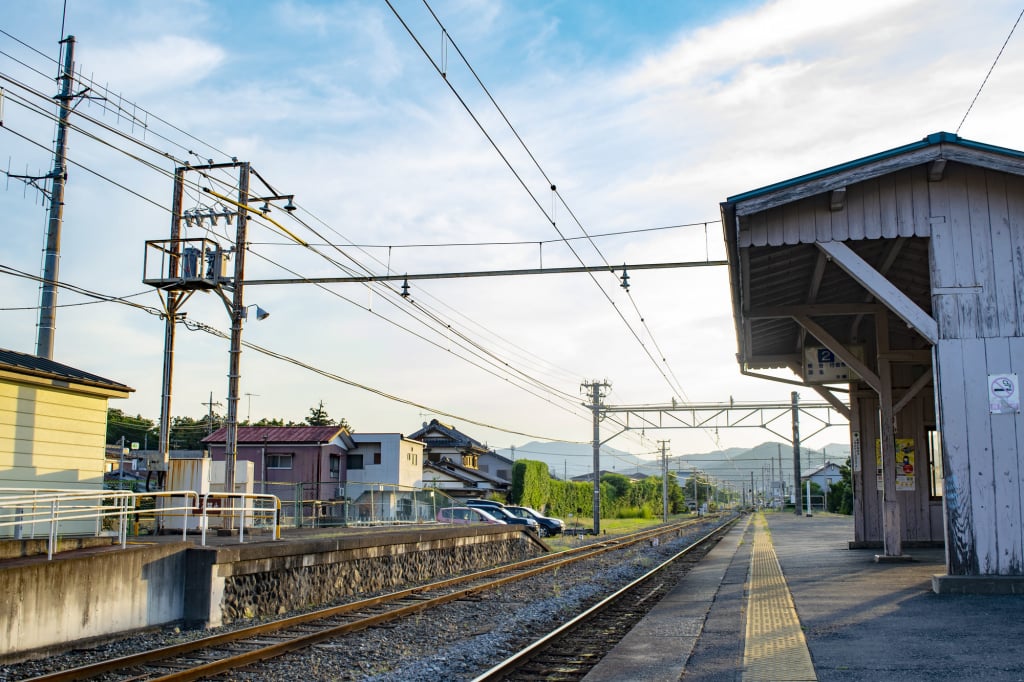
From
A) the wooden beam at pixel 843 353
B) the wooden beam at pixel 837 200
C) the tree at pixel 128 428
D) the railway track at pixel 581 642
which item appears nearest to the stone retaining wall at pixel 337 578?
the railway track at pixel 581 642

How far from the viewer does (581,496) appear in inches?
2603

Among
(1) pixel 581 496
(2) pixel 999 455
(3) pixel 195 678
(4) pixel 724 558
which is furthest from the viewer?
(1) pixel 581 496

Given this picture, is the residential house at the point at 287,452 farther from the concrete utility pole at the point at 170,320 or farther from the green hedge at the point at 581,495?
the concrete utility pole at the point at 170,320

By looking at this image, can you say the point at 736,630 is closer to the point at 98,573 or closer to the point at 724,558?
the point at 98,573

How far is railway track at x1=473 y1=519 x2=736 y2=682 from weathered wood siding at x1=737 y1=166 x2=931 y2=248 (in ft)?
18.6

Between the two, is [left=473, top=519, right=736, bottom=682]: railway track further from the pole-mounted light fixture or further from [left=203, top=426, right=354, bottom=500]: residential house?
[left=203, top=426, right=354, bottom=500]: residential house

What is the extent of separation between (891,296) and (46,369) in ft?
44.7

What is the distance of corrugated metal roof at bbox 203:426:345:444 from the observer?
47.2 m

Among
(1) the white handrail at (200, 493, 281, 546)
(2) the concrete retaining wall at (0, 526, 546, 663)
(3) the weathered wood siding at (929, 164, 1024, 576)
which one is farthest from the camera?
(1) the white handrail at (200, 493, 281, 546)

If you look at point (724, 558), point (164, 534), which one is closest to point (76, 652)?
point (164, 534)

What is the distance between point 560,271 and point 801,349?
318 inches

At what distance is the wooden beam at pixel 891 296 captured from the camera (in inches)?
463

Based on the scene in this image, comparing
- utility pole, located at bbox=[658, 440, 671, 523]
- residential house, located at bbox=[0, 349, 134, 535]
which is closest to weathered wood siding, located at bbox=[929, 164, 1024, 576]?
residential house, located at bbox=[0, 349, 134, 535]

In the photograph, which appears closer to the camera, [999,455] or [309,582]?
[999,455]
